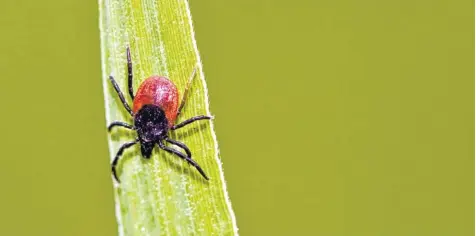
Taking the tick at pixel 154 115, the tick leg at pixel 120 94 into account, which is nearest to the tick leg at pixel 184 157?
the tick at pixel 154 115

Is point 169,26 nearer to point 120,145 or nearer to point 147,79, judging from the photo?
point 147,79

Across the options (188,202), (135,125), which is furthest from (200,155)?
(135,125)

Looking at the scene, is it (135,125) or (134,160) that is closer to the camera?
(134,160)

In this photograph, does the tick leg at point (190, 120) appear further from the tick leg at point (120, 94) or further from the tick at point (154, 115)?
the tick leg at point (120, 94)

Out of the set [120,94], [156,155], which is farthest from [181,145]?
[120,94]

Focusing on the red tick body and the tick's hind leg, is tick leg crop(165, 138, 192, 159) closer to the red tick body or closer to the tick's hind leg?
the red tick body

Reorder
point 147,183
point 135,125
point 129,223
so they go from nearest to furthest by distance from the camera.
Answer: point 129,223 < point 147,183 < point 135,125
